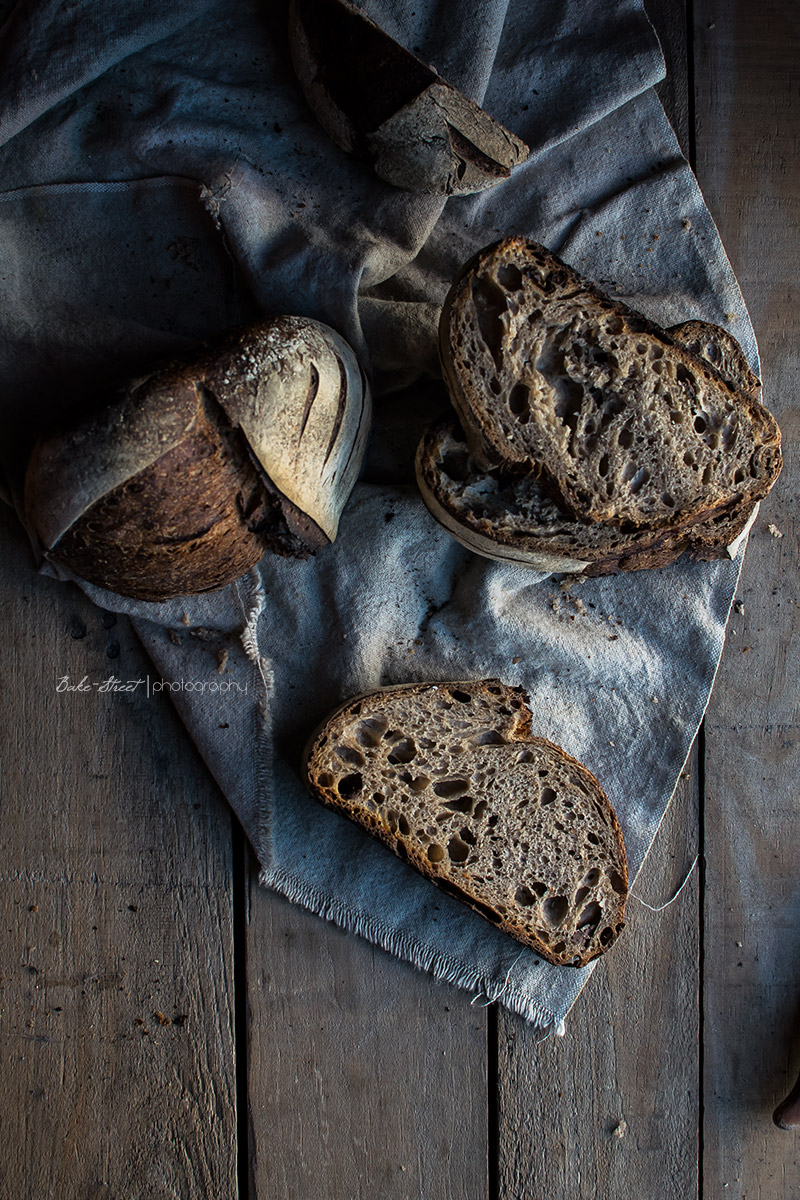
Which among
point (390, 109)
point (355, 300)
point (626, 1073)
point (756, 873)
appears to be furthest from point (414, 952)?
point (390, 109)

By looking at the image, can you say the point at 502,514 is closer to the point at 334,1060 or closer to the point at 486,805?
the point at 486,805

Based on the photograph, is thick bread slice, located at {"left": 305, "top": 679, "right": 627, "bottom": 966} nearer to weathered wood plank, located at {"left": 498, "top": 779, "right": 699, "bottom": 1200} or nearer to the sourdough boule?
weathered wood plank, located at {"left": 498, "top": 779, "right": 699, "bottom": 1200}

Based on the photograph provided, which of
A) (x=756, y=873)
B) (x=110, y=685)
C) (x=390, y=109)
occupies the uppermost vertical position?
(x=390, y=109)

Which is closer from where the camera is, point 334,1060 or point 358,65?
point 358,65

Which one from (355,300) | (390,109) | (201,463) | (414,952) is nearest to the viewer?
(201,463)

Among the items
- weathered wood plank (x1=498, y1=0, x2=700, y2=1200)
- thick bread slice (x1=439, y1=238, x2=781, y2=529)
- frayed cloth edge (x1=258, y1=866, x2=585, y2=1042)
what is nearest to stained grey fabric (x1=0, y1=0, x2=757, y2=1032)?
frayed cloth edge (x1=258, y1=866, x2=585, y2=1042)

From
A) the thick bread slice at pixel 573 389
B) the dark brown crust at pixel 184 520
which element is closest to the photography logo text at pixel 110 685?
the dark brown crust at pixel 184 520

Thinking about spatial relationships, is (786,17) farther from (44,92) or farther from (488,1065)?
(488,1065)
